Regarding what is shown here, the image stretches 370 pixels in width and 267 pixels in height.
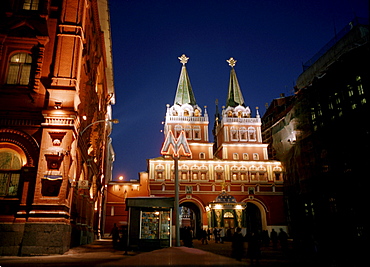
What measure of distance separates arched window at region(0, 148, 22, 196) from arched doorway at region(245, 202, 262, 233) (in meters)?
41.2

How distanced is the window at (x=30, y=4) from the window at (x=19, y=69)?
2.86 metres

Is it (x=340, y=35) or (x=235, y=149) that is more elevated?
(x=340, y=35)

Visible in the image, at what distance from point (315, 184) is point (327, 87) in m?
10.2

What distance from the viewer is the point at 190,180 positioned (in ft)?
159

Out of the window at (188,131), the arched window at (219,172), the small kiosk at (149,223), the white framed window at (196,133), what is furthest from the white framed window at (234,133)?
the small kiosk at (149,223)

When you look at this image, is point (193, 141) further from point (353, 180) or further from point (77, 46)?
point (77, 46)

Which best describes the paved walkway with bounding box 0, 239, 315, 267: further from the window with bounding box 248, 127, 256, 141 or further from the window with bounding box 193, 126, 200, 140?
the window with bounding box 248, 127, 256, 141

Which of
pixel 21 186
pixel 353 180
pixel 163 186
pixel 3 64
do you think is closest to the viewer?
pixel 21 186

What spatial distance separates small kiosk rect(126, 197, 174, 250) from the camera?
61.8 feet

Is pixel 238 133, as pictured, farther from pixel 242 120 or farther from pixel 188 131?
pixel 188 131

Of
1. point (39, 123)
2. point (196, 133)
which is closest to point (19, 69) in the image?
point (39, 123)

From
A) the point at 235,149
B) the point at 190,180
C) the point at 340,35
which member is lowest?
the point at 190,180

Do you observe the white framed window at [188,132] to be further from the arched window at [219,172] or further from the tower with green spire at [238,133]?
the arched window at [219,172]

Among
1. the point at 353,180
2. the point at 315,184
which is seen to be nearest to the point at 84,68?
the point at 353,180
